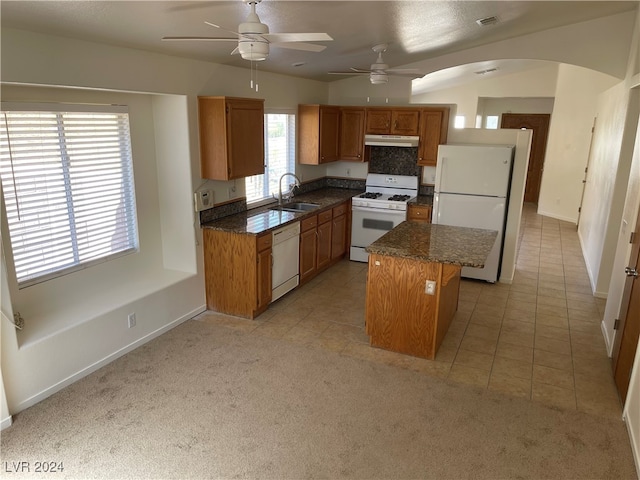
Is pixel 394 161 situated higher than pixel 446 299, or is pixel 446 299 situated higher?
pixel 394 161

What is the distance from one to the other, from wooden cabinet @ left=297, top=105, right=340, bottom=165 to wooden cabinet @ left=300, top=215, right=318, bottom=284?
1.09 meters

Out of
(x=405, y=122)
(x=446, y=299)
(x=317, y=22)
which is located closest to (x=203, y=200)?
(x=317, y=22)

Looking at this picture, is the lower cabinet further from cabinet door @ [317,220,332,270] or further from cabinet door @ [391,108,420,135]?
cabinet door @ [391,108,420,135]

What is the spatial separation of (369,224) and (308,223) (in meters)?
1.19

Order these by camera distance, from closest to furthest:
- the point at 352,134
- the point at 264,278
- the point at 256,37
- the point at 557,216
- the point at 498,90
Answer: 1. the point at 256,37
2. the point at 264,278
3. the point at 352,134
4. the point at 557,216
5. the point at 498,90

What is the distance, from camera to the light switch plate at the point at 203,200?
4316 mm

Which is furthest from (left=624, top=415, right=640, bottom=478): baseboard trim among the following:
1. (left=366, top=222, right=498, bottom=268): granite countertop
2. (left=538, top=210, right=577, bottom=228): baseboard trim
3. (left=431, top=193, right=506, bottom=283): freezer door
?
(left=538, top=210, right=577, bottom=228): baseboard trim

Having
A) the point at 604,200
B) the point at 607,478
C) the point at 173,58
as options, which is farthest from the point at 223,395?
the point at 604,200

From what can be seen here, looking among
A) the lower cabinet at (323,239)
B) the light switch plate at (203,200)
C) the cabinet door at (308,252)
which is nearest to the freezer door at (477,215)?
the lower cabinet at (323,239)

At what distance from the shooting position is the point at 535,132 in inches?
427

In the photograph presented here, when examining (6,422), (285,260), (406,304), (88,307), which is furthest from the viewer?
(285,260)

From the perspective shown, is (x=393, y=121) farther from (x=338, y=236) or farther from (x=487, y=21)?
(x=487, y=21)

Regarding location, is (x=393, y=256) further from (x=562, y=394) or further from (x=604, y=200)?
(x=604, y=200)

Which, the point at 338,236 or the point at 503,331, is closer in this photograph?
the point at 503,331
